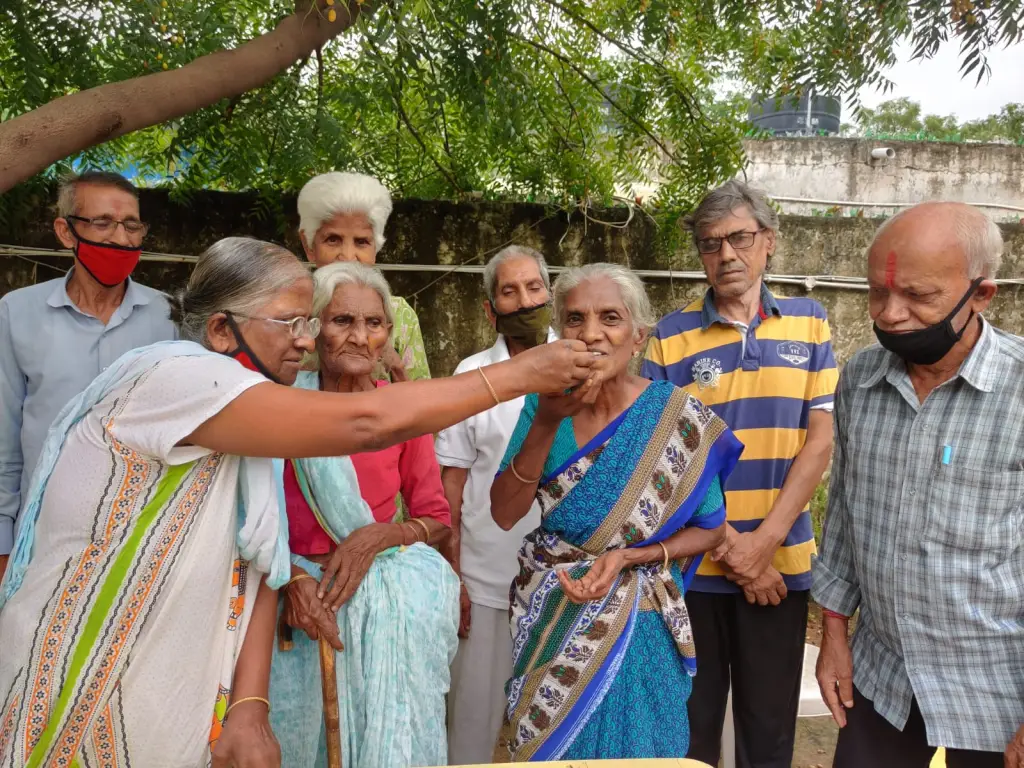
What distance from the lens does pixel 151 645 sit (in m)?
1.78

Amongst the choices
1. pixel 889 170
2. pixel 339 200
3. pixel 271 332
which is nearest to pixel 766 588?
pixel 271 332

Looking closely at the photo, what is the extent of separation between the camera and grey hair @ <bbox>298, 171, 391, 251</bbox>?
308 cm

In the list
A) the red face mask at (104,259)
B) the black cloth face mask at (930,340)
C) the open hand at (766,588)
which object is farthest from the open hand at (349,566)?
the black cloth face mask at (930,340)

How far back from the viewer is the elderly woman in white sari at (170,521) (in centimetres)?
168

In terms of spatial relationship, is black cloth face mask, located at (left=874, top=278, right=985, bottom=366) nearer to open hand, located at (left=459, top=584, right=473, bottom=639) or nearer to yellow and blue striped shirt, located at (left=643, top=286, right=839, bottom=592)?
yellow and blue striped shirt, located at (left=643, top=286, right=839, bottom=592)

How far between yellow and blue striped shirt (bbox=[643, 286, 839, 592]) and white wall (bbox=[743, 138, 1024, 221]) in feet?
28.2

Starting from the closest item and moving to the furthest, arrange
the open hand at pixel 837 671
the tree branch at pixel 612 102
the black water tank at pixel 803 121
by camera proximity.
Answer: the open hand at pixel 837 671
the tree branch at pixel 612 102
the black water tank at pixel 803 121

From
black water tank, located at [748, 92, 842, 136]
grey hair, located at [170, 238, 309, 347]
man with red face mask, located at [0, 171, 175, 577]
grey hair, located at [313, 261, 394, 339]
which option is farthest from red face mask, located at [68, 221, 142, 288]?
black water tank, located at [748, 92, 842, 136]

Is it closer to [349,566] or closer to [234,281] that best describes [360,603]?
[349,566]

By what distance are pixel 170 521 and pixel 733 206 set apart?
7.36 feet

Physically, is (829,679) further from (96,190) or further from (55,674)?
(96,190)

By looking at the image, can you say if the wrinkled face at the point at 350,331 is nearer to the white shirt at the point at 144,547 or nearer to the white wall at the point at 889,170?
the white shirt at the point at 144,547

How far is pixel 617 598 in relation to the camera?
7.60 ft

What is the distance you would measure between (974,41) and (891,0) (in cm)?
36
